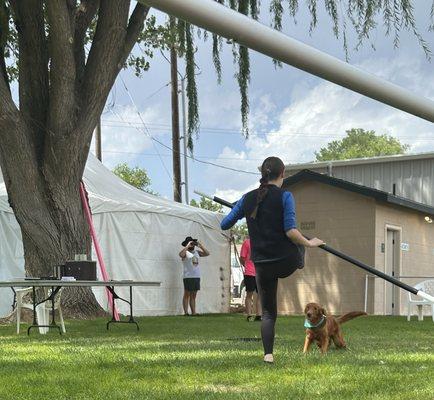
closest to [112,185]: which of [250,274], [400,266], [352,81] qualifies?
[250,274]

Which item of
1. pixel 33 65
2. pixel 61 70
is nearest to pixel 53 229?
pixel 61 70

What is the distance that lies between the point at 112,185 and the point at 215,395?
535 inches

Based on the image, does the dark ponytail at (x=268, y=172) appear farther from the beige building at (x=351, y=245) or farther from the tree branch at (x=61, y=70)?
the beige building at (x=351, y=245)

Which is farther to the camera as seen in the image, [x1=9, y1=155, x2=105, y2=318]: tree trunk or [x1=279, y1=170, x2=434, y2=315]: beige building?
[x1=279, y1=170, x2=434, y2=315]: beige building

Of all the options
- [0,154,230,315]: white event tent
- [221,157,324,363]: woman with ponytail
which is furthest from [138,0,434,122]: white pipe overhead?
[0,154,230,315]: white event tent

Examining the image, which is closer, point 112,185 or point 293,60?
point 293,60

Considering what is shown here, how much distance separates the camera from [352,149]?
266 feet

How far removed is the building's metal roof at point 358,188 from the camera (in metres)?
18.2

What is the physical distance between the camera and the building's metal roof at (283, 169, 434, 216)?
1823cm

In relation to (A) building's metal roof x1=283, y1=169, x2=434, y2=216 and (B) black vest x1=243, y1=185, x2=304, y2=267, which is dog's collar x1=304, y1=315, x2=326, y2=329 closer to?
(B) black vest x1=243, y1=185, x2=304, y2=267

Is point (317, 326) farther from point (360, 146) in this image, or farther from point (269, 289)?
point (360, 146)

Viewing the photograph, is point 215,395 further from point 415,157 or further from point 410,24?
point 415,157

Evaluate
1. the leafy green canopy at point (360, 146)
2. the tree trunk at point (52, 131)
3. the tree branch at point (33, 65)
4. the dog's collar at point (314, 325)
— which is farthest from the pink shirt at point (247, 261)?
the leafy green canopy at point (360, 146)

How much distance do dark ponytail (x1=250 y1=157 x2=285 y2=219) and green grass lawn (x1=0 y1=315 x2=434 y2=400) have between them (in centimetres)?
131
